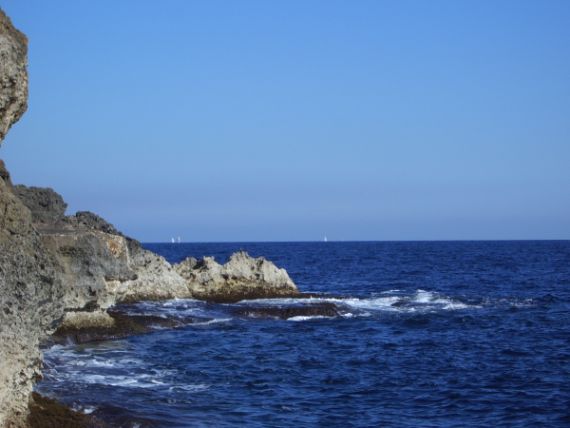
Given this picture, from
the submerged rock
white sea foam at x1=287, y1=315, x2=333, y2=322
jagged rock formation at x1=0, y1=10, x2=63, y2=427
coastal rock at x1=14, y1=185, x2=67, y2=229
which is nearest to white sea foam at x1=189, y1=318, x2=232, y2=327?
white sea foam at x1=287, y1=315, x2=333, y2=322

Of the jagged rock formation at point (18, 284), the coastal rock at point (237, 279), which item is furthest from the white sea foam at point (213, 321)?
the jagged rock formation at point (18, 284)

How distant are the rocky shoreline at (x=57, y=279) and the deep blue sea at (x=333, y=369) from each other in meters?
1.61

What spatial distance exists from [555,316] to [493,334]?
8.05 metres

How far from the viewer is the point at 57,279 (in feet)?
45.9

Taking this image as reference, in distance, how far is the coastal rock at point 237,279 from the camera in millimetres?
49656

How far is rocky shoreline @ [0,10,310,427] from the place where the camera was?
13094 mm

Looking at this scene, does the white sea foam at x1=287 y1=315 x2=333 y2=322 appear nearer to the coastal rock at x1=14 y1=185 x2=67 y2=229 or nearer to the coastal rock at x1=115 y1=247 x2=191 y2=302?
the coastal rock at x1=115 y1=247 x2=191 y2=302

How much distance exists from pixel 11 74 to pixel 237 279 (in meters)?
37.0

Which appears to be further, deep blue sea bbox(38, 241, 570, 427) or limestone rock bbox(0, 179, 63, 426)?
deep blue sea bbox(38, 241, 570, 427)

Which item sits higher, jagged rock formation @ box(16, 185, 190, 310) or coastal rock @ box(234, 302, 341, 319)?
A: jagged rock formation @ box(16, 185, 190, 310)

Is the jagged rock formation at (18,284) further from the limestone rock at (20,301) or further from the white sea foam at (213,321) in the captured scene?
the white sea foam at (213,321)

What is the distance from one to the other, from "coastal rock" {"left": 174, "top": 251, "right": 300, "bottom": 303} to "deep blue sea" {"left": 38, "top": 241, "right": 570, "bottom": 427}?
258 centimetres

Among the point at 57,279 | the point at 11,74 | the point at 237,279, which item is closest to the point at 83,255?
the point at 57,279

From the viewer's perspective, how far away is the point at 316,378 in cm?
2533
